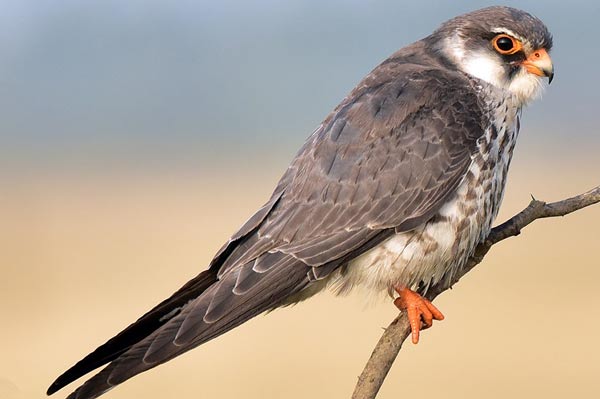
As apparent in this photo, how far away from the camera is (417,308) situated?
247 inches

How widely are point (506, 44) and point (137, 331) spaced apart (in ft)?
8.21

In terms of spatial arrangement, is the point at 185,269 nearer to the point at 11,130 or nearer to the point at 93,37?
the point at 11,130

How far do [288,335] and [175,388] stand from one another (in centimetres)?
298

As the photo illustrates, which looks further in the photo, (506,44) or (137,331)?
(506,44)

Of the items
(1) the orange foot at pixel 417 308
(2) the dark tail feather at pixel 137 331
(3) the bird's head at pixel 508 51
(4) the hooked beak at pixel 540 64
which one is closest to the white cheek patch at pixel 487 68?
(3) the bird's head at pixel 508 51

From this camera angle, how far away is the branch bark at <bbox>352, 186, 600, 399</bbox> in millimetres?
5078

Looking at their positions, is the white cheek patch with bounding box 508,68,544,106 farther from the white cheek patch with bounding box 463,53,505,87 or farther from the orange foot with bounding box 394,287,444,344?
the orange foot with bounding box 394,287,444,344

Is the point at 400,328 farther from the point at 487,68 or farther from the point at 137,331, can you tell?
the point at 487,68

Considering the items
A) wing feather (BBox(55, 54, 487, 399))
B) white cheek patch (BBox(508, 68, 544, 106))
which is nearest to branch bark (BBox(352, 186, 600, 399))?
wing feather (BBox(55, 54, 487, 399))

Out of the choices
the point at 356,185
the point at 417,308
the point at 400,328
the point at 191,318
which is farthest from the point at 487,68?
the point at 191,318

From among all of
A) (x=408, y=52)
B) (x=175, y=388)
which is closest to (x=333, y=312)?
(x=175, y=388)

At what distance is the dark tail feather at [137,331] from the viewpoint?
17.6ft

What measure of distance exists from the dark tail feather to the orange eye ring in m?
1.94

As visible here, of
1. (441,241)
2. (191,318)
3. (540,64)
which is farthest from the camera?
(540,64)
